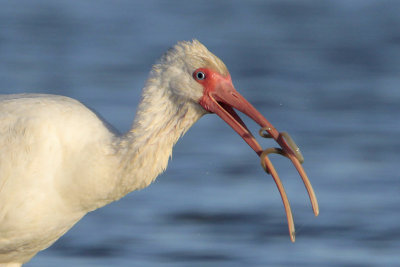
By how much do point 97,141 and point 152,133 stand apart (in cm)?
Result: 42

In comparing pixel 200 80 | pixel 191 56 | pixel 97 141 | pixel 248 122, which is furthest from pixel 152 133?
pixel 248 122

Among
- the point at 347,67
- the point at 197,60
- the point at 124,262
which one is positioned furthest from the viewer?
the point at 347,67

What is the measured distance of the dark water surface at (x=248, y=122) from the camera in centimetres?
1136

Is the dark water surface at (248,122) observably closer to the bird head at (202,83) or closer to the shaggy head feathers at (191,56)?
the bird head at (202,83)

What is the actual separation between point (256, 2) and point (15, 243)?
15004 mm

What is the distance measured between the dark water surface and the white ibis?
3075mm

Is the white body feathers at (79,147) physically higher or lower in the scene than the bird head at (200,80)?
lower

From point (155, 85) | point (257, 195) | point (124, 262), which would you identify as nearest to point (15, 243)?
point (155, 85)

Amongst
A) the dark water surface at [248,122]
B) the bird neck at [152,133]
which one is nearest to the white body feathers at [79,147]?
the bird neck at [152,133]

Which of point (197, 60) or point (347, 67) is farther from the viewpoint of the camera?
point (347, 67)

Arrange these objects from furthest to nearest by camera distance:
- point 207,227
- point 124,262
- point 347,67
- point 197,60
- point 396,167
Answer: point 347,67 → point 396,167 → point 207,227 → point 124,262 → point 197,60

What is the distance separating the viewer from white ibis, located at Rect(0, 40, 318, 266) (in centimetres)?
771

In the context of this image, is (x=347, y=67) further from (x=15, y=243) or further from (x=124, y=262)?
(x=15, y=243)

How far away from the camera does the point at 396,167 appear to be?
43.9 feet
